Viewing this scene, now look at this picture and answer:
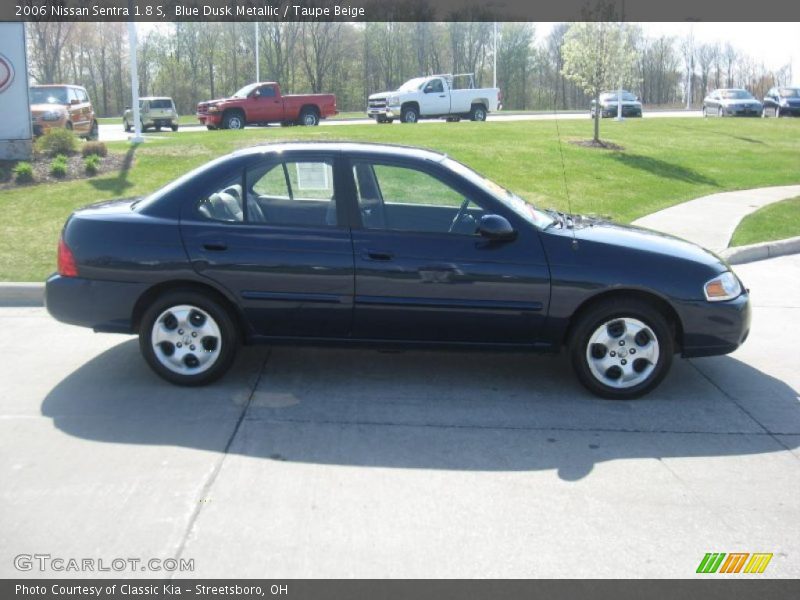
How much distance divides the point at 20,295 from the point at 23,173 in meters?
5.64

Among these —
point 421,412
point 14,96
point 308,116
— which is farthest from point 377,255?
point 308,116

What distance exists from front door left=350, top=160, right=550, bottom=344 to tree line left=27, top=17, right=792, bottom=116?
52.8m

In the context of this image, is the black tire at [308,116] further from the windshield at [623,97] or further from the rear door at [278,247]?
the rear door at [278,247]

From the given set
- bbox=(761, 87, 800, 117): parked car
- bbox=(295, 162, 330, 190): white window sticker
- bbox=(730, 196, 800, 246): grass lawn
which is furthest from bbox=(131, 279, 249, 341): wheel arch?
bbox=(761, 87, 800, 117): parked car

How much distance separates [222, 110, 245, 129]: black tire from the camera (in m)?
28.8

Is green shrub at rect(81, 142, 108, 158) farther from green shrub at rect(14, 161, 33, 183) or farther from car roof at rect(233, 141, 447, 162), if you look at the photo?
car roof at rect(233, 141, 447, 162)

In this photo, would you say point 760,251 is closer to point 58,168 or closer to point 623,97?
point 58,168

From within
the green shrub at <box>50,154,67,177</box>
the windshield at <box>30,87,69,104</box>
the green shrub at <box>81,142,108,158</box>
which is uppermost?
the windshield at <box>30,87,69,104</box>

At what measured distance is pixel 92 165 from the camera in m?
13.6

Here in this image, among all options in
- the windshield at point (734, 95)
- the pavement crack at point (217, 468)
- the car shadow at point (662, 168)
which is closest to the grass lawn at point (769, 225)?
the car shadow at point (662, 168)

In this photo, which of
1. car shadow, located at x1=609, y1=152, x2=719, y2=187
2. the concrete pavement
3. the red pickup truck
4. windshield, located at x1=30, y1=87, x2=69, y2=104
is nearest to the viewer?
the concrete pavement

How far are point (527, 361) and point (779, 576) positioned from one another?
122 inches

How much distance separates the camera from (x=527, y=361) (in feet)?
21.8
